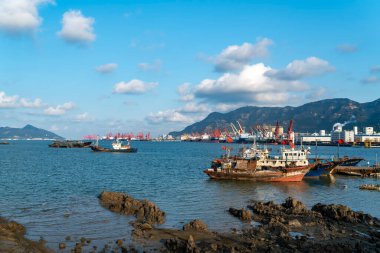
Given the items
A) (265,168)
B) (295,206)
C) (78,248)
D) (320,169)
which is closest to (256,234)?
(295,206)

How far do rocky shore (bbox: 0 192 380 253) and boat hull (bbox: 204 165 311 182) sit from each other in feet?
73.8

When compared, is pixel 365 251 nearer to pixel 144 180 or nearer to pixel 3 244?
pixel 3 244

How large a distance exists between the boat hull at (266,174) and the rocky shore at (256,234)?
2251 centimetres

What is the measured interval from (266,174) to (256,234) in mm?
32162

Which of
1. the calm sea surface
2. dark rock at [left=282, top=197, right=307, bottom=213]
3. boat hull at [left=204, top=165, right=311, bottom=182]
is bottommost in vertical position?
the calm sea surface

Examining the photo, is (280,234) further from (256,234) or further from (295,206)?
(295,206)

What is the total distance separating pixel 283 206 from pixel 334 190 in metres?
18.5

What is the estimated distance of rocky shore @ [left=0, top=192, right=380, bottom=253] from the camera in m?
21.0

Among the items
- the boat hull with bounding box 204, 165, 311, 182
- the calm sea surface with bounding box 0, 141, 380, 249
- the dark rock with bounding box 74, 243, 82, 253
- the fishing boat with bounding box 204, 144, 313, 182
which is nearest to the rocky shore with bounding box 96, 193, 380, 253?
the calm sea surface with bounding box 0, 141, 380, 249

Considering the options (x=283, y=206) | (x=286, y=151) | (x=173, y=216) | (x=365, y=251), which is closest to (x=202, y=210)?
(x=173, y=216)

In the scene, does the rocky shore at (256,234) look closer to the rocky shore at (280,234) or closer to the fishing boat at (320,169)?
the rocky shore at (280,234)

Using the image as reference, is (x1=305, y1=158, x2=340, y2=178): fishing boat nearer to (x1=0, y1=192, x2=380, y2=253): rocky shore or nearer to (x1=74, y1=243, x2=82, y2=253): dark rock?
(x1=0, y1=192, x2=380, y2=253): rocky shore

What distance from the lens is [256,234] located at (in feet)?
80.4

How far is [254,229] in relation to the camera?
26.0 m
